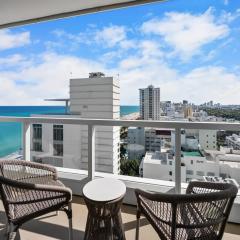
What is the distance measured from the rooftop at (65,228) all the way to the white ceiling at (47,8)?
2.80 meters

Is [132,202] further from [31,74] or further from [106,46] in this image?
[31,74]

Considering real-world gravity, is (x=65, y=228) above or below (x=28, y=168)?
below

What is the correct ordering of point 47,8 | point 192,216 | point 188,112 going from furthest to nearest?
point 47,8
point 188,112
point 192,216

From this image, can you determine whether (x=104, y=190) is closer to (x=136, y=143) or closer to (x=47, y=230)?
(x=47, y=230)

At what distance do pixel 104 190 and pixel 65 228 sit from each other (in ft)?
3.15

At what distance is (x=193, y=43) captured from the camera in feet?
33.0

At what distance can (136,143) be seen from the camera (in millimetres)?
3182

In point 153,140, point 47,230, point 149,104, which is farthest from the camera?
point 149,104

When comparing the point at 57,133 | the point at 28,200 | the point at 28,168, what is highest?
the point at 57,133

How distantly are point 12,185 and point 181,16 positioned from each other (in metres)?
8.81

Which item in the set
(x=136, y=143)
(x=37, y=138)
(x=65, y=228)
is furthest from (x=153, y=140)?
(x=37, y=138)

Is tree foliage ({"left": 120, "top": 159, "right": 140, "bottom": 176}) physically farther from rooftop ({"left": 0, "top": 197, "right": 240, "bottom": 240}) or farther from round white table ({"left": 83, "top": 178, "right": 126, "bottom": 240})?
round white table ({"left": 83, "top": 178, "right": 126, "bottom": 240})

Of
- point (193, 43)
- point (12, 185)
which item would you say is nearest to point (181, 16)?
point (193, 43)

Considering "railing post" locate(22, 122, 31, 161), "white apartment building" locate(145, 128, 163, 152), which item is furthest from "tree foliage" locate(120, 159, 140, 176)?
"railing post" locate(22, 122, 31, 161)
